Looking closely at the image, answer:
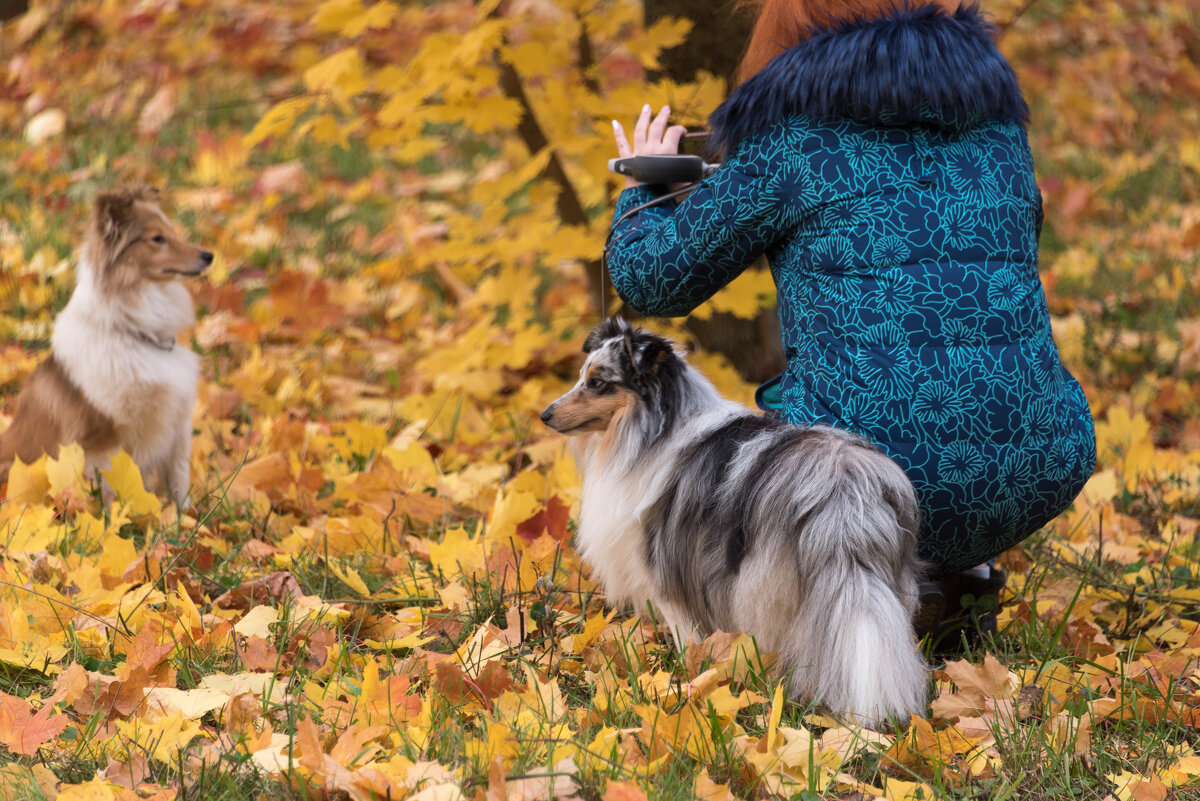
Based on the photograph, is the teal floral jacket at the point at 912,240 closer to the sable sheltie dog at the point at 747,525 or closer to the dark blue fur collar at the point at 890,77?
the dark blue fur collar at the point at 890,77

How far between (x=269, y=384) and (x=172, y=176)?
296cm

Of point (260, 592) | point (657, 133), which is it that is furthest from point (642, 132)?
point (260, 592)

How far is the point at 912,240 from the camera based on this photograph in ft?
8.18

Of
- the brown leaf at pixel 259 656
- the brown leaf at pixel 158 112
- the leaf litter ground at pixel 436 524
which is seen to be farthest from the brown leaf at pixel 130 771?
the brown leaf at pixel 158 112

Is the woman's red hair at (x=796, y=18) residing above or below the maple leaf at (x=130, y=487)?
above

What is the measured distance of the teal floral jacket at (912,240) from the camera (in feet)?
8.09

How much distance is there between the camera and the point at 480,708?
2.38m

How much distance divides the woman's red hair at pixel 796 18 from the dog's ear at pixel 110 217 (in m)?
2.49

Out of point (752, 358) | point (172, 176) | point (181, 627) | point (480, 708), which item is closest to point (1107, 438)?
point (752, 358)

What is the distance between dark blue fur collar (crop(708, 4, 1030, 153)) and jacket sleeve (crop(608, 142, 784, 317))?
0.44 ft

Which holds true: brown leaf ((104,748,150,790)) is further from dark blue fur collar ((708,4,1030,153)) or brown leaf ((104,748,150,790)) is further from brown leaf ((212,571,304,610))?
dark blue fur collar ((708,4,1030,153))

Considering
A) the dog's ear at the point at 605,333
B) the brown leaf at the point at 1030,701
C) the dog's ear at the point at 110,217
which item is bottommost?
the brown leaf at the point at 1030,701

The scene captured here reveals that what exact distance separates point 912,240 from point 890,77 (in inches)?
14.4

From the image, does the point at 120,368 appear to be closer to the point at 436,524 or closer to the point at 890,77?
the point at 436,524
